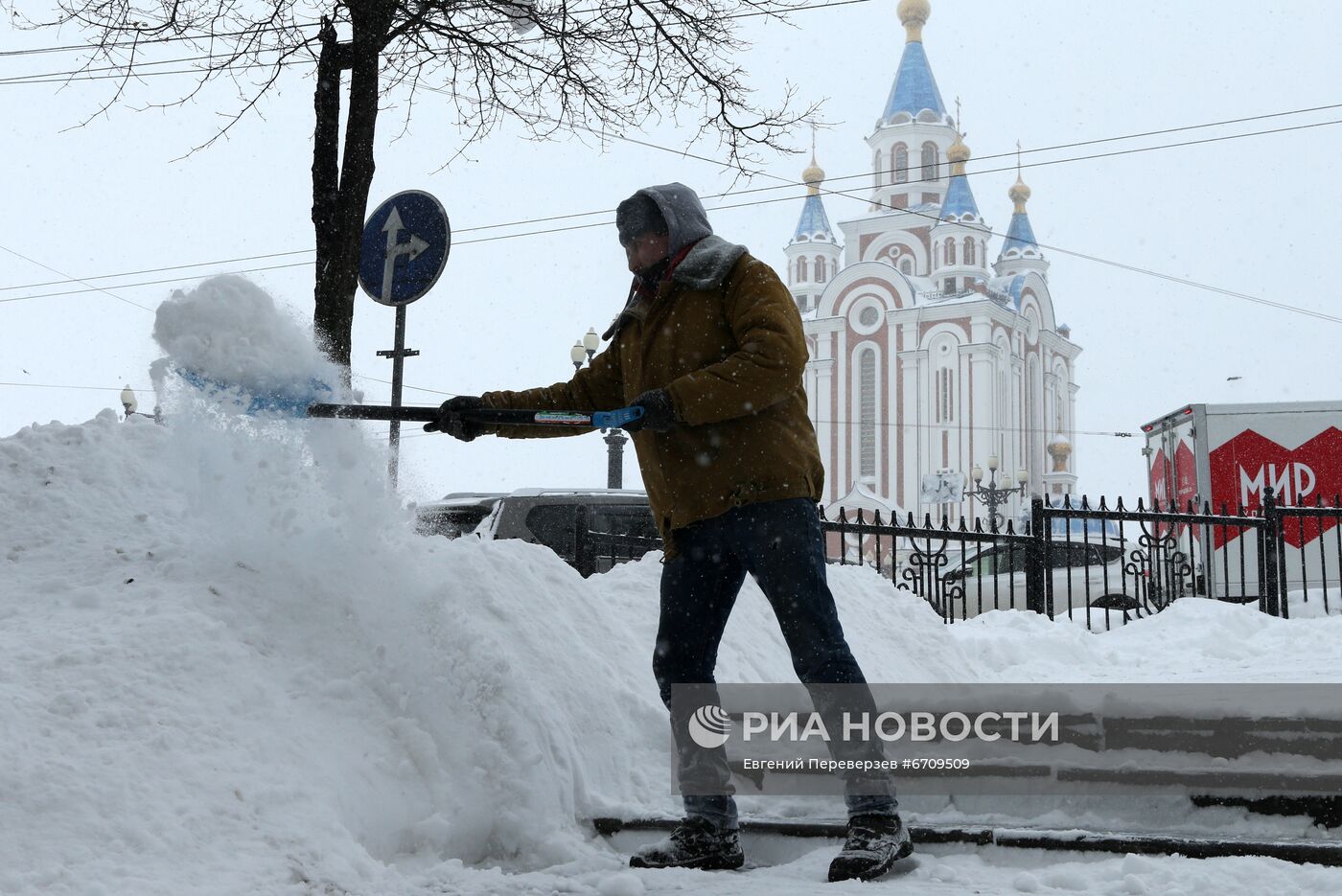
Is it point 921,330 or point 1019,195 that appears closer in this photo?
point 921,330

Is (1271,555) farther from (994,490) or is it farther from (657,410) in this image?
(994,490)

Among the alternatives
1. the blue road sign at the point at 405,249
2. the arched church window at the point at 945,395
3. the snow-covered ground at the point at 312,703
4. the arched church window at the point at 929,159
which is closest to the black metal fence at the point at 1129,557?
the blue road sign at the point at 405,249

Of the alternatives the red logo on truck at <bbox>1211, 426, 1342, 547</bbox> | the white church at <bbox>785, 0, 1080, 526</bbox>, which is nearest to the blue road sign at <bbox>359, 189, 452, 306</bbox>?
the red logo on truck at <bbox>1211, 426, 1342, 547</bbox>

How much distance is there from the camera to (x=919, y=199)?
213 ft

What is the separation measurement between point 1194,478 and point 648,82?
9444 millimetres

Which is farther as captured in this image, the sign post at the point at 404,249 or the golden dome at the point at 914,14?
the golden dome at the point at 914,14

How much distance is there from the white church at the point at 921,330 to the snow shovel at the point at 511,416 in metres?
51.3

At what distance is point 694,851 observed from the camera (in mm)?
2980

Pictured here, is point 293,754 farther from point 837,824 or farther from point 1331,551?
point 1331,551

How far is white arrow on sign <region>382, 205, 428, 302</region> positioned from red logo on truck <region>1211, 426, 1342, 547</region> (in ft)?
35.1

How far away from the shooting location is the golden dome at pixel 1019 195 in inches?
2660

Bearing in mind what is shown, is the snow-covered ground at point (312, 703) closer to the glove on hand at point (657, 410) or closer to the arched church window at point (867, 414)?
the glove on hand at point (657, 410)

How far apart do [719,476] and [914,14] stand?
66.8 m

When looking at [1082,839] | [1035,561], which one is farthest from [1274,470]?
[1082,839]
